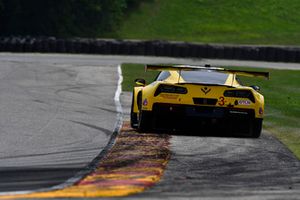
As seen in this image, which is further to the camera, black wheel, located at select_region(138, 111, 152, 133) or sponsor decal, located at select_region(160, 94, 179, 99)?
black wheel, located at select_region(138, 111, 152, 133)

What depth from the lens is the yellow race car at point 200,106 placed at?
15070 millimetres

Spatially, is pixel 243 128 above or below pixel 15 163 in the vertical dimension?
below

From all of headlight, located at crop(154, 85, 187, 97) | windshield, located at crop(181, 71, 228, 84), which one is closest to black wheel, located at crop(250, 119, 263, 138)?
windshield, located at crop(181, 71, 228, 84)

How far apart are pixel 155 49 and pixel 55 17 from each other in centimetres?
1108

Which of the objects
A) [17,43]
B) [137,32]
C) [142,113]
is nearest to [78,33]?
[137,32]

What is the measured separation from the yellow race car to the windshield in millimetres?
15

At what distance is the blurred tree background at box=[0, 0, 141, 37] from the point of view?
175 feet

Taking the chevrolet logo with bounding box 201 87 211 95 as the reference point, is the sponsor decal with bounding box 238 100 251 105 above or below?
below

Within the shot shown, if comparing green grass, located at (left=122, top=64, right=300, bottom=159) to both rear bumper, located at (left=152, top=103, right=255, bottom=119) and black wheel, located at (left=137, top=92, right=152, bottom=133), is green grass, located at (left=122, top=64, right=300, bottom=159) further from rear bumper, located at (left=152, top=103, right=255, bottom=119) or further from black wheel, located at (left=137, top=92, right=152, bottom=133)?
black wheel, located at (left=137, top=92, right=152, bottom=133)

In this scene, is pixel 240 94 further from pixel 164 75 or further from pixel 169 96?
pixel 164 75

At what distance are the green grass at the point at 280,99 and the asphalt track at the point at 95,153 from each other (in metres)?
0.47

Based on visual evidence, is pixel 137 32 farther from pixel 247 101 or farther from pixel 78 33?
pixel 247 101

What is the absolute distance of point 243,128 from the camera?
603 inches

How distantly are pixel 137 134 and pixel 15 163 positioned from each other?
3919 mm
